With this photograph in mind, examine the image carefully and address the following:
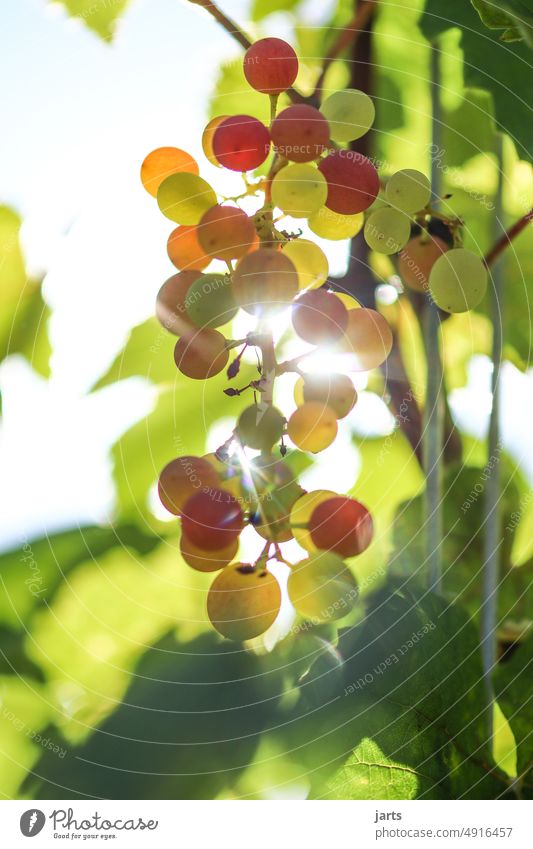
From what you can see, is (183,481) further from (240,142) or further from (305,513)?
(240,142)

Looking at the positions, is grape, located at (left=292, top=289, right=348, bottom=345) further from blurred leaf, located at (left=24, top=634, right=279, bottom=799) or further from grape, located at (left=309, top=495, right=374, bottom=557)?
blurred leaf, located at (left=24, top=634, right=279, bottom=799)

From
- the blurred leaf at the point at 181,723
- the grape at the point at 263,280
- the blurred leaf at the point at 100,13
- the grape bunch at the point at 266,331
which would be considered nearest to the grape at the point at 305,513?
the grape bunch at the point at 266,331

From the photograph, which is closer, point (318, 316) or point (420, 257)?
point (318, 316)

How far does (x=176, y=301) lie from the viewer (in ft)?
1.57

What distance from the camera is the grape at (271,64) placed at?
46 centimetres

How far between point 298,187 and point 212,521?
0.19 metres

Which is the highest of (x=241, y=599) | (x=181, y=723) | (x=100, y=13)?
(x=100, y=13)

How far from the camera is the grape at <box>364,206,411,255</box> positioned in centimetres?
52

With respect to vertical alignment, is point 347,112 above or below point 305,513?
above

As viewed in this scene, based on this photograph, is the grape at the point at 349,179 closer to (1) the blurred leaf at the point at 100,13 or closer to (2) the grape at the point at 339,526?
(2) the grape at the point at 339,526

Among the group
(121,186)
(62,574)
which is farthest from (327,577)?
(121,186)

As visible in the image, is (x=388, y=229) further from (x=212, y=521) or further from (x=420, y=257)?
(x=212, y=521)

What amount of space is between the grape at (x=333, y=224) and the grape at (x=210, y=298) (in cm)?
8

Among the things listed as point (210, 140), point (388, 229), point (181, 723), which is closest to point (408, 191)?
point (388, 229)
